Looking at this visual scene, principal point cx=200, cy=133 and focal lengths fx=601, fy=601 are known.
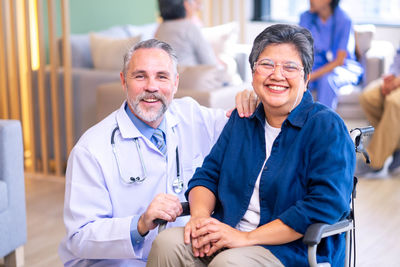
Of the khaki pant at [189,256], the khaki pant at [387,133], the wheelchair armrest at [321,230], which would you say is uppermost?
the wheelchair armrest at [321,230]

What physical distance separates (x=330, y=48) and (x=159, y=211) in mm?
3231

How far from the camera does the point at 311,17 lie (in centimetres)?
472

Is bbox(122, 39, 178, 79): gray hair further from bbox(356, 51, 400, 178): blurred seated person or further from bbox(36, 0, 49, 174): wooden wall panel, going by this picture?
bbox(356, 51, 400, 178): blurred seated person

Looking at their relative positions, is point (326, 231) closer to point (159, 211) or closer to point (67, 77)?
point (159, 211)

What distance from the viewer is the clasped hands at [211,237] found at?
176cm

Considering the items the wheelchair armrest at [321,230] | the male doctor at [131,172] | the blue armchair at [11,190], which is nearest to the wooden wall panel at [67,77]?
the blue armchair at [11,190]

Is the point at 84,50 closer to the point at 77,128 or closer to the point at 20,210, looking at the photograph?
the point at 77,128

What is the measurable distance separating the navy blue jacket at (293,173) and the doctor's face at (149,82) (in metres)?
0.26

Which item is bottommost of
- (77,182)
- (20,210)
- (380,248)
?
(380,248)

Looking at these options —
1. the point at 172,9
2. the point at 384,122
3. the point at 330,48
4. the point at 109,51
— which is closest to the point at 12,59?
the point at 109,51

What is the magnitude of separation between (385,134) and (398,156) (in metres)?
0.24

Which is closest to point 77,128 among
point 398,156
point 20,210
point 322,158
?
point 20,210

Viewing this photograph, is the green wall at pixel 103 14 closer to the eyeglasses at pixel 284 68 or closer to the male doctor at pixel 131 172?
the male doctor at pixel 131 172

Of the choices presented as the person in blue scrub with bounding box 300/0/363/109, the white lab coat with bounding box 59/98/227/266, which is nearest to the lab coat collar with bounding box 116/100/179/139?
the white lab coat with bounding box 59/98/227/266
